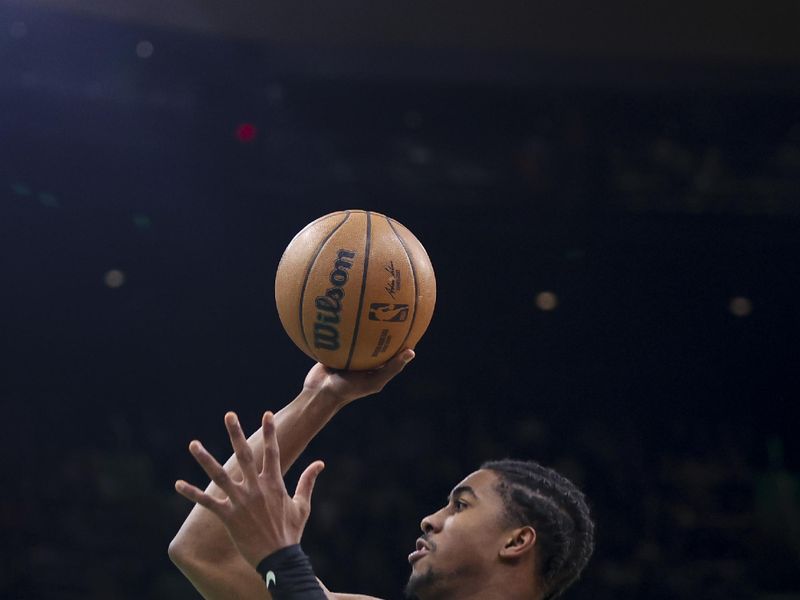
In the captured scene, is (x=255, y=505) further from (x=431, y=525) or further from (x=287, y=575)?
(x=431, y=525)

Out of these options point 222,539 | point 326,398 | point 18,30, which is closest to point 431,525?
point 326,398

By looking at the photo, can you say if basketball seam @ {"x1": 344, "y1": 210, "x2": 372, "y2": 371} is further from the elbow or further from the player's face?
the elbow

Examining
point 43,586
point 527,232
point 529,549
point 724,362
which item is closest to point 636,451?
point 724,362

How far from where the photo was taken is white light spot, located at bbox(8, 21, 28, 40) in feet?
26.2

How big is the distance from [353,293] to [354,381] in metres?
0.22

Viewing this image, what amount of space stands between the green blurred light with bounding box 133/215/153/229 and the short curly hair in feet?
20.0

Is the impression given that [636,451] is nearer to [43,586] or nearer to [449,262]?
[449,262]

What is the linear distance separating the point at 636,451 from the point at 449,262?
6.53ft

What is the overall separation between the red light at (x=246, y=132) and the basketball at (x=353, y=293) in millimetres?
5517

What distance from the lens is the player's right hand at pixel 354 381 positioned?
2.67 m

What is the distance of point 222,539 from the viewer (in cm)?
260

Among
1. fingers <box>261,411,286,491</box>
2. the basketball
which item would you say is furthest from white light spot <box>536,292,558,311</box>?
fingers <box>261,411,286,491</box>

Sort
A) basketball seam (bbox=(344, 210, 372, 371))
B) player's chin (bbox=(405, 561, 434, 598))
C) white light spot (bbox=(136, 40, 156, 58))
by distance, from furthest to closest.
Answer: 1. white light spot (bbox=(136, 40, 156, 58))
2. basketball seam (bbox=(344, 210, 372, 371))
3. player's chin (bbox=(405, 561, 434, 598))
